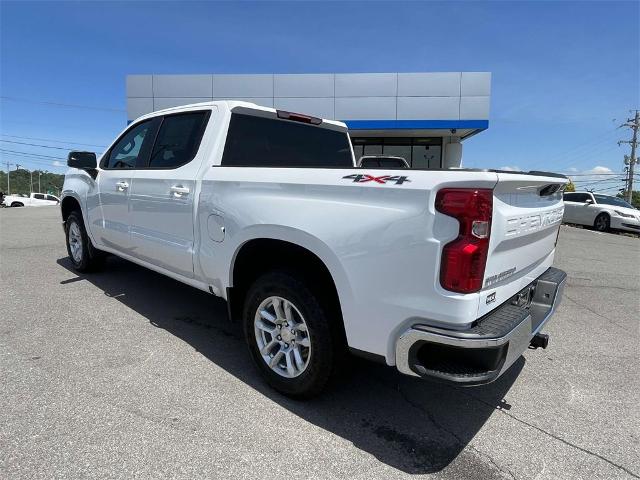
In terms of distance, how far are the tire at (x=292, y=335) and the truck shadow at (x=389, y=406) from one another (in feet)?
0.55

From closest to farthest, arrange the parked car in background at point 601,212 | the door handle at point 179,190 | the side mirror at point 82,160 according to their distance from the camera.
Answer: the door handle at point 179,190
the side mirror at point 82,160
the parked car in background at point 601,212

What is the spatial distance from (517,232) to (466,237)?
51 centimetres

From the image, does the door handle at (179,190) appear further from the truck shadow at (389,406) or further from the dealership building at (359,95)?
the dealership building at (359,95)

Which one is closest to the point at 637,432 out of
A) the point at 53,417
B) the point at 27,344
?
the point at 53,417

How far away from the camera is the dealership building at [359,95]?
18.6m

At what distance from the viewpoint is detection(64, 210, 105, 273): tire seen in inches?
229

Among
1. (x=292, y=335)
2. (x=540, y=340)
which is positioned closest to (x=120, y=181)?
(x=292, y=335)

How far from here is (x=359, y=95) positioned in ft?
62.8

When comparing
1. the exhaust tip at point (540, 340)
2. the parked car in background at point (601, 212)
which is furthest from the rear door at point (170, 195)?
the parked car in background at point (601, 212)

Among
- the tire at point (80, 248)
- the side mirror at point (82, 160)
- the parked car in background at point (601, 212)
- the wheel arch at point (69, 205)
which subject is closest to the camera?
the side mirror at point (82, 160)

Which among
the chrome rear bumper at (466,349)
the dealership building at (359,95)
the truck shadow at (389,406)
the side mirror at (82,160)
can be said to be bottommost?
the truck shadow at (389,406)

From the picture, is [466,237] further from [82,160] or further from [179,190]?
[82,160]

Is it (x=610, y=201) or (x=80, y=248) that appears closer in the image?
(x=80, y=248)

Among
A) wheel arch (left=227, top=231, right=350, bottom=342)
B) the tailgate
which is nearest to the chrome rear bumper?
the tailgate
